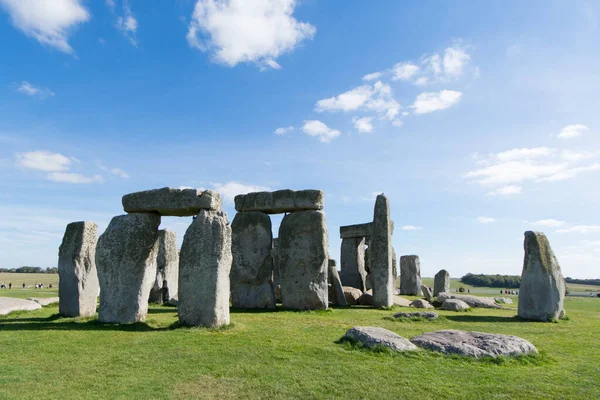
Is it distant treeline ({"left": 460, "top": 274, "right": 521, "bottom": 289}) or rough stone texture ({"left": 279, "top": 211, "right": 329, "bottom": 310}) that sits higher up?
rough stone texture ({"left": 279, "top": 211, "right": 329, "bottom": 310})

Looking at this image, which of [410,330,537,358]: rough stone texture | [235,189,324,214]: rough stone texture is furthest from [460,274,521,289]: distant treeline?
[410,330,537,358]: rough stone texture

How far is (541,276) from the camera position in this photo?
12383mm

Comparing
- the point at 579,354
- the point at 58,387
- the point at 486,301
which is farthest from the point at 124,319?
the point at 486,301

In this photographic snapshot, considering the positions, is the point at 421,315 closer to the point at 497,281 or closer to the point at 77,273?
the point at 77,273

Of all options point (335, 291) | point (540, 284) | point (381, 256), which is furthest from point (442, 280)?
point (540, 284)

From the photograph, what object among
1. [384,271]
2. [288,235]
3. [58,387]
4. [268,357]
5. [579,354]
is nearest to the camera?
[58,387]

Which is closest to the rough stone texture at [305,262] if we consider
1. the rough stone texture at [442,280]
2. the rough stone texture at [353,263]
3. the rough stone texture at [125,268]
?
the rough stone texture at [125,268]

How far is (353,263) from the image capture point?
2223cm

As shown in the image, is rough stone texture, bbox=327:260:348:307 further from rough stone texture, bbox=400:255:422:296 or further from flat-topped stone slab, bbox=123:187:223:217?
rough stone texture, bbox=400:255:422:296

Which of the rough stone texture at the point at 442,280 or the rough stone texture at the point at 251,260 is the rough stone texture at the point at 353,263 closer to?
the rough stone texture at the point at 442,280

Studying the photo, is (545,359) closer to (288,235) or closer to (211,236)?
(211,236)

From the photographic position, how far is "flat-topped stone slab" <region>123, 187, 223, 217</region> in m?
9.61

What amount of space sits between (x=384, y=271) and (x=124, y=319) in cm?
937

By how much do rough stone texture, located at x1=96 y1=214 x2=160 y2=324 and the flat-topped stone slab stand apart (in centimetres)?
31
